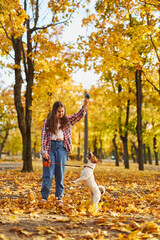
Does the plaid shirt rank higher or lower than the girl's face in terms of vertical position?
lower

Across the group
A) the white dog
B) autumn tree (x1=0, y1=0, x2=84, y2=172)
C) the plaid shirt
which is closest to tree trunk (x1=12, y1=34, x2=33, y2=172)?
autumn tree (x1=0, y1=0, x2=84, y2=172)

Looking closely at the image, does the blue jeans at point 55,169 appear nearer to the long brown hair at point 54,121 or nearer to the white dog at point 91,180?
the long brown hair at point 54,121

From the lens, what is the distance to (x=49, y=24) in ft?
40.4

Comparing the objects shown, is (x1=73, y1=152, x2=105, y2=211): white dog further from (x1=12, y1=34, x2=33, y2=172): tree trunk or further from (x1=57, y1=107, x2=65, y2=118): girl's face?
(x1=12, y1=34, x2=33, y2=172): tree trunk

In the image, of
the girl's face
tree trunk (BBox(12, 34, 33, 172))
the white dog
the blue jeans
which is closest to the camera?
the white dog

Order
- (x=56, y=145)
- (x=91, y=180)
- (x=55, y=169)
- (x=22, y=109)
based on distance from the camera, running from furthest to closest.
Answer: (x=22, y=109) → (x=55, y=169) → (x=56, y=145) → (x=91, y=180)

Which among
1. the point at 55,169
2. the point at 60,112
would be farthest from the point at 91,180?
the point at 60,112

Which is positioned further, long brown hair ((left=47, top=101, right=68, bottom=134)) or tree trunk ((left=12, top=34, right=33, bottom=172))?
tree trunk ((left=12, top=34, right=33, bottom=172))

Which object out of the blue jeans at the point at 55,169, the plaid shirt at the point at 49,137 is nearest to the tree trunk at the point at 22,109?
the plaid shirt at the point at 49,137

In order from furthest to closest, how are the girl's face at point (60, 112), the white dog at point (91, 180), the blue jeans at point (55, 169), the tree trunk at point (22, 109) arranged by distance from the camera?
the tree trunk at point (22, 109)
the girl's face at point (60, 112)
the blue jeans at point (55, 169)
the white dog at point (91, 180)

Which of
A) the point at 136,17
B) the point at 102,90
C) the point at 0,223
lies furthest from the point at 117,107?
the point at 0,223

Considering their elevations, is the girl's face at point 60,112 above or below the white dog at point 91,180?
above

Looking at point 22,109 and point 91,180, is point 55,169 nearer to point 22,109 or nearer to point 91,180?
point 91,180

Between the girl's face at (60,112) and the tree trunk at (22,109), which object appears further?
the tree trunk at (22,109)
